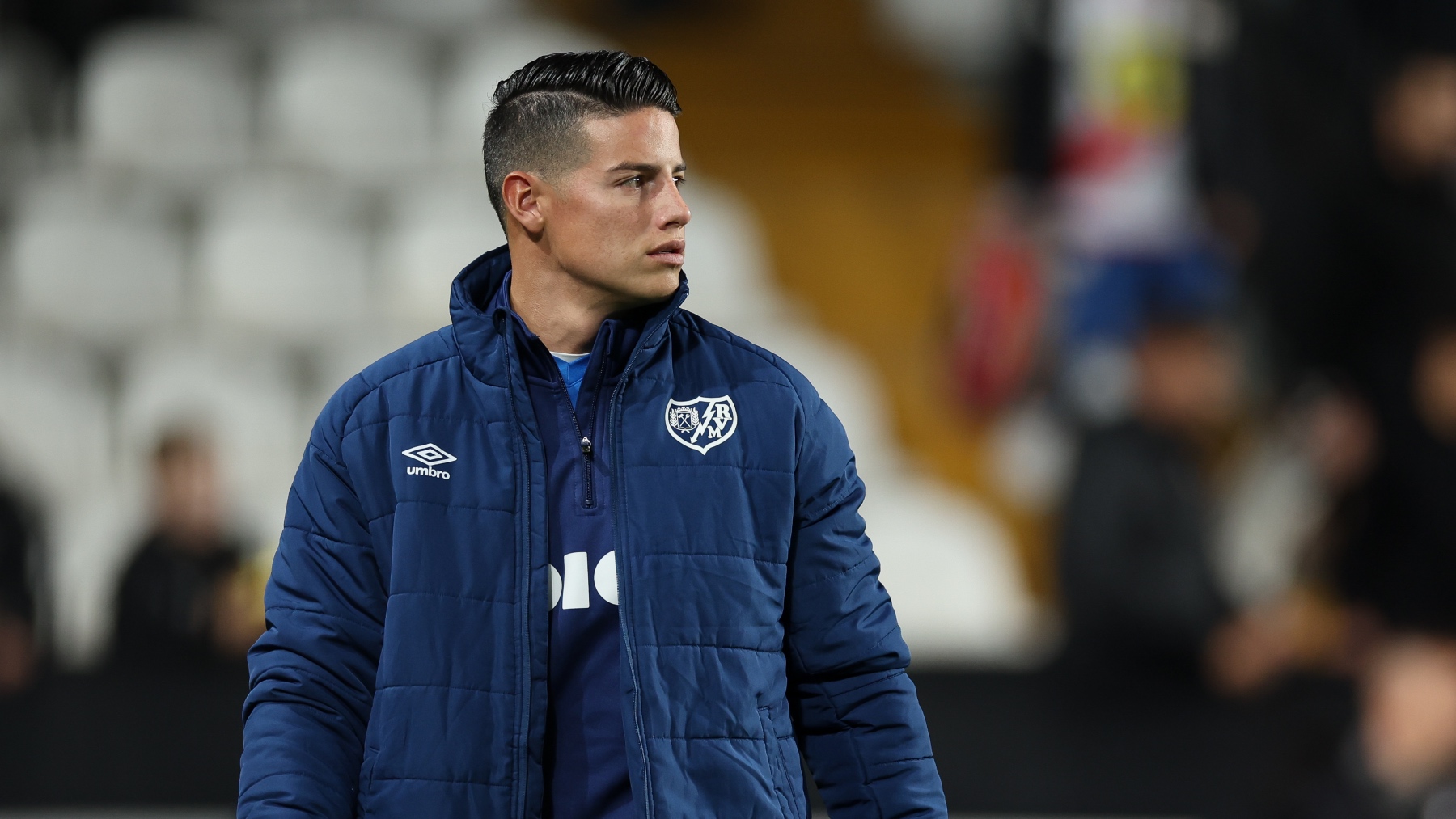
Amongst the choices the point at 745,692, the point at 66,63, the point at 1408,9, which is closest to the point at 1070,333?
the point at 1408,9

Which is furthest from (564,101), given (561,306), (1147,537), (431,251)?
(431,251)

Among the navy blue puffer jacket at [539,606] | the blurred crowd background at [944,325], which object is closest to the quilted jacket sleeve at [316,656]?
the navy blue puffer jacket at [539,606]

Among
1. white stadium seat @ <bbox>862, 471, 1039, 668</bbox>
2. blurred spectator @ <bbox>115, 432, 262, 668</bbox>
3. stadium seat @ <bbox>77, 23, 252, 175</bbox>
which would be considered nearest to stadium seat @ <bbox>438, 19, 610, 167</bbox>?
stadium seat @ <bbox>77, 23, 252, 175</bbox>

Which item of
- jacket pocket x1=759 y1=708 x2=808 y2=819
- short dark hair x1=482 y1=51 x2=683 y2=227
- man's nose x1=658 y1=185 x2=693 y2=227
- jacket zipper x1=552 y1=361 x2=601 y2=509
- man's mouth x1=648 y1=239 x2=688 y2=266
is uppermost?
short dark hair x1=482 y1=51 x2=683 y2=227

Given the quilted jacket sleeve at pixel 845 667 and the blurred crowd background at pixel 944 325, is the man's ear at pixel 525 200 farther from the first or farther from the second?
the blurred crowd background at pixel 944 325

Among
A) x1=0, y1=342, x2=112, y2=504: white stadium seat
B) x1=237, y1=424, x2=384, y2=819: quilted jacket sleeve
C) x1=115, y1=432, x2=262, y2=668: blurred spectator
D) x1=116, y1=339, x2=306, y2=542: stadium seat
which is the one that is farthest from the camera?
x1=0, y1=342, x2=112, y2=504: white stadium seat

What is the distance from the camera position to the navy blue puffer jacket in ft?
6.20

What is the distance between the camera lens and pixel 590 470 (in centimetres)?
201

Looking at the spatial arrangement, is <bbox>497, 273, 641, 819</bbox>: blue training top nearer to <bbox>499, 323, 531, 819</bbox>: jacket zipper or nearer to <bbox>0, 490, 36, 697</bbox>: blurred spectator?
<bbox>499, 323, 531, 819</bbox>: jacket zipper

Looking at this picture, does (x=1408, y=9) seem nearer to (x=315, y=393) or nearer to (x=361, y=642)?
(x=315, y=393)

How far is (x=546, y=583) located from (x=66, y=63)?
6599mm

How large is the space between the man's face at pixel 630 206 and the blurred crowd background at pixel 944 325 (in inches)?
85.2

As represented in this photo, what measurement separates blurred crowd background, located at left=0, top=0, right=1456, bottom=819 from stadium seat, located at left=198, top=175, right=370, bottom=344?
0.6 inches

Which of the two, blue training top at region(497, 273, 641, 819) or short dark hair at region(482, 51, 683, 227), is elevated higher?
short dark hair at region(482, 51, 683, 227)
